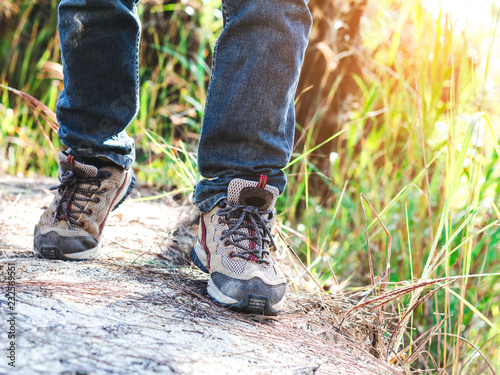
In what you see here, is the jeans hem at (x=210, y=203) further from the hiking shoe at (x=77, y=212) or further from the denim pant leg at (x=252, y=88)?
the hiking shoe at (x=77, y=212)

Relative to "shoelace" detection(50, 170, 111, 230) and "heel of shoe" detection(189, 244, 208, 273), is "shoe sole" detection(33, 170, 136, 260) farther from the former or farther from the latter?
"heel of shoe" detection(189, 244, 208, 273)

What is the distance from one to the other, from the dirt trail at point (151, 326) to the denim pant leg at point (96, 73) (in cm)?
30

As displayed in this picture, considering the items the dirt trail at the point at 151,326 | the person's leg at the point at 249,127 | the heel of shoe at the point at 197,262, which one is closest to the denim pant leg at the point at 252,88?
the person's leg at the point at 249,127

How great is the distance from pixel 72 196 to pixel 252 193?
1.54 feet

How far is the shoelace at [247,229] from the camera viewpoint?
92 centimetres

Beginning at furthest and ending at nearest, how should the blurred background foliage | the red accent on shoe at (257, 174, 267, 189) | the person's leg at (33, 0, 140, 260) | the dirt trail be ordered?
the blurred background foliage, the person's leg at (33, 0, 140, 260), the red accent on shoe at (257, 174, 267, 189), the dirt trail

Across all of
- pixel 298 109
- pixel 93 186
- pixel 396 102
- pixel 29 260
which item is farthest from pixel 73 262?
pixel 298 109

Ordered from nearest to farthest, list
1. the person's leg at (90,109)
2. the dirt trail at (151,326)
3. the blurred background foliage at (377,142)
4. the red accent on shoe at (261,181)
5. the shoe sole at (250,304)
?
the dirt trail at (151,326) < the shoe sole at (250,304) < the red accent on shoe at (261,181) < the person's leg at (90,109) < the blurred background foliage at (377,142)

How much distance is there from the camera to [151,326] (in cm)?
71

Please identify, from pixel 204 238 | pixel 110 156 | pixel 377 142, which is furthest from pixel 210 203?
pixel 377 142

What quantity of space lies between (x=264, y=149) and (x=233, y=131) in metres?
0.08

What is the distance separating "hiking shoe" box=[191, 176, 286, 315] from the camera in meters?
0.86

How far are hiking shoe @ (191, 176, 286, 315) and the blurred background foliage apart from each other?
0.27 metres

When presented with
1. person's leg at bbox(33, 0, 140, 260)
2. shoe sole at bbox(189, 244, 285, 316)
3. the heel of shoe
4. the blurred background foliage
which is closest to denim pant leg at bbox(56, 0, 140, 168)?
person's leg at bbox(33, 0, 140, 260)
